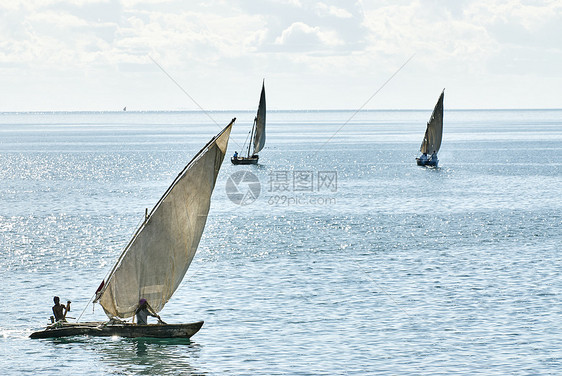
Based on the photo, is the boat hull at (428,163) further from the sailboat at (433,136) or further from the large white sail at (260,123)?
the large white sail at (260,123)

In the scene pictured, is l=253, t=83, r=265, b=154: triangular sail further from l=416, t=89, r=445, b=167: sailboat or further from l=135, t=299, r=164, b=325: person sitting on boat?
l=135, t=299, r=164, b=325: person sitting on boat

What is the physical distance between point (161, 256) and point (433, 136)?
99768mm

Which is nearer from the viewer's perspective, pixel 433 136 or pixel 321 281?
pixel 321 281

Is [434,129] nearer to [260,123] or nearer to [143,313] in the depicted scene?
[260,123]

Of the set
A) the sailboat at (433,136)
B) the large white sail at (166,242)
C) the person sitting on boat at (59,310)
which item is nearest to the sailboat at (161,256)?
the large white sail at (166,242)

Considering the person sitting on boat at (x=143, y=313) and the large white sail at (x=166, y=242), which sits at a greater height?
the large white sail at (x=166, y=242)

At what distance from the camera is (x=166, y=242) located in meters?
33.1

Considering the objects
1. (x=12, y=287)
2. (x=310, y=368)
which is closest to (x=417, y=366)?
(x=310, y=368)

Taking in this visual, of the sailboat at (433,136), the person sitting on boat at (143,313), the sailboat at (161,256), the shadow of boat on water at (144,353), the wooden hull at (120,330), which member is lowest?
the shadow of boat on water at (144,353)

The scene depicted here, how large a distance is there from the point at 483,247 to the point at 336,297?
19.3 metres

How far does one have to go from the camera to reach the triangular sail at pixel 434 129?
123m

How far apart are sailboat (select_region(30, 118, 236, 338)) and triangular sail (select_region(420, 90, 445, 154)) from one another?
9303 centimetres

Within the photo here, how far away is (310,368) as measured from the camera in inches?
1243

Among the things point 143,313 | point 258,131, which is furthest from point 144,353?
point 258,131
